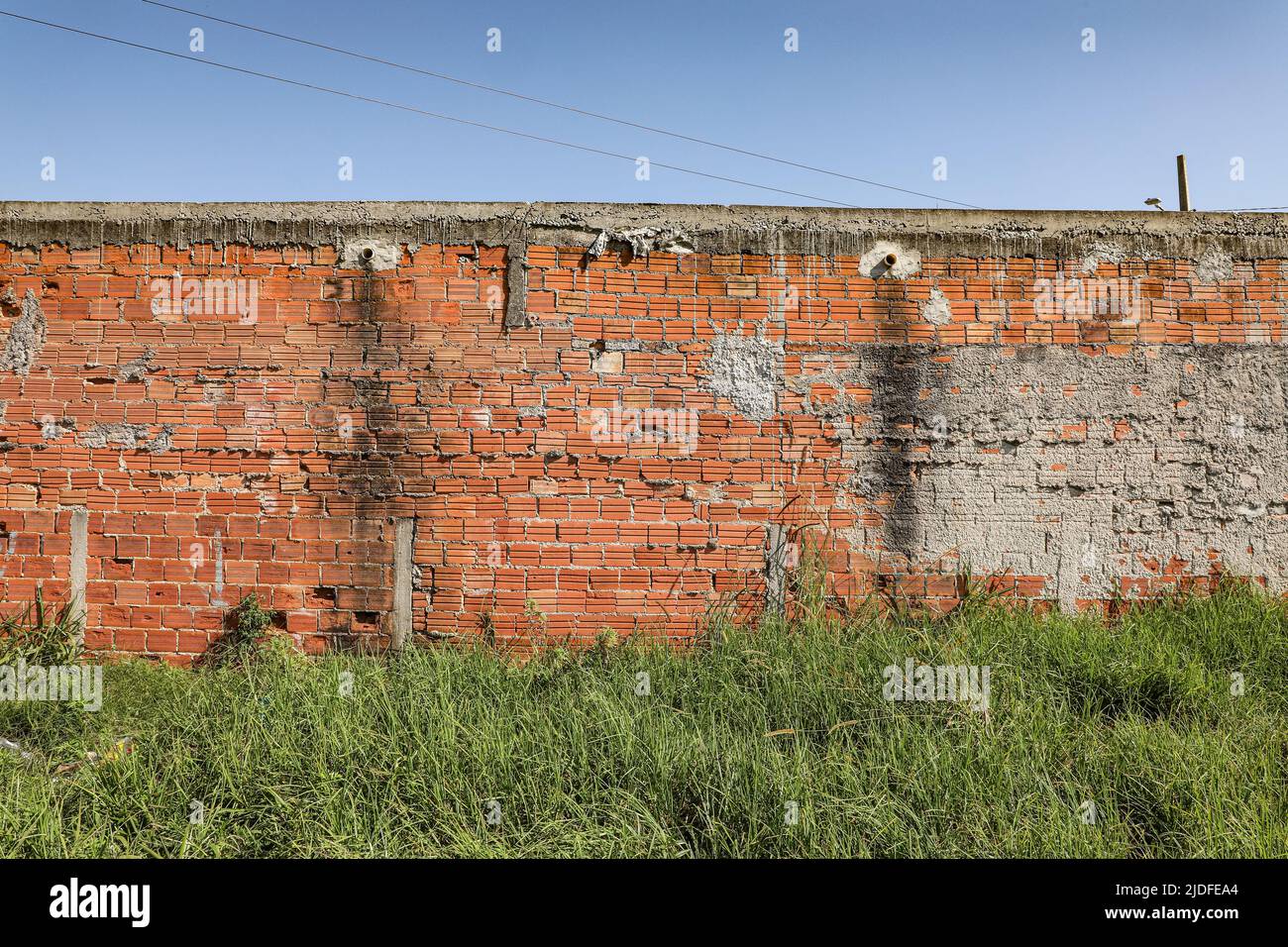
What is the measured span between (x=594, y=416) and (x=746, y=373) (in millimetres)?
897

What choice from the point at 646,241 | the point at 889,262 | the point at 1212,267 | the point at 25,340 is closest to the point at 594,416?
the point at 646,241

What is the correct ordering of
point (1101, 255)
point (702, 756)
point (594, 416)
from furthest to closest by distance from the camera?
point (1101, 255) → point (594, 416) → point (702, 756)

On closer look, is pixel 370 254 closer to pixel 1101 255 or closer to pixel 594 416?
pixel 594 416

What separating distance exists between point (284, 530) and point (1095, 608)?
4.64 meters

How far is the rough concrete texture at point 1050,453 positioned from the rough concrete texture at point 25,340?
440 cm

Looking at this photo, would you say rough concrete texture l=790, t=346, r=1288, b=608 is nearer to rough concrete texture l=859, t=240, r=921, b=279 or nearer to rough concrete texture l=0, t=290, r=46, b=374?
rough concrete texture l=859, t=240, r=921, b=279

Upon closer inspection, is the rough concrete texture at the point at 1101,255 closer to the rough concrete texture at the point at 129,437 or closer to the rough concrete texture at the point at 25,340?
the rough concrete texture at the point at 129,437

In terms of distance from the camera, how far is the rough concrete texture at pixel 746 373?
411 centimetres

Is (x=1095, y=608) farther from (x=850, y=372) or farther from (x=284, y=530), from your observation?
(x=284, y=530)

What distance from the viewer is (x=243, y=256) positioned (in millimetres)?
4156

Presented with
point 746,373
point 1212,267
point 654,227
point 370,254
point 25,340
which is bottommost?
point 746,373

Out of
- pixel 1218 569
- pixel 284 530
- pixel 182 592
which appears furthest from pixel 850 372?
pixel 182 592

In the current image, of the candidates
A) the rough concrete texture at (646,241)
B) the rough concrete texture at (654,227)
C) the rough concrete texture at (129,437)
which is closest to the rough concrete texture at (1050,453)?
the rough concrete texture at (654,227)

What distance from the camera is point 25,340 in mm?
4160
